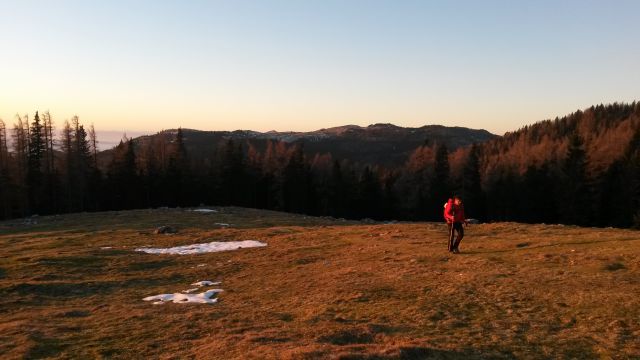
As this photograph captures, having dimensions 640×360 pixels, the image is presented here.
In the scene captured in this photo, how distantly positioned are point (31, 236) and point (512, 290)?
4709cm

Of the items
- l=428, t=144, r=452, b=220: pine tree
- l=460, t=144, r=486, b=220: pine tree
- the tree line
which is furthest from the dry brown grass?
l=428, t=144, r=452, b=220: pine tree

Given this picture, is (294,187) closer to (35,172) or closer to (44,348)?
(35,172)

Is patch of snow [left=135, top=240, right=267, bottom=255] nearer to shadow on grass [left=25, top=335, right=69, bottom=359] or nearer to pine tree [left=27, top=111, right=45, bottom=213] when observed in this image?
shadow on grass [left=25, top=335, right=69, bottom=359]

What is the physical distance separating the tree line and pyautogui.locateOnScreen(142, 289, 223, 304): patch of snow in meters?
68.6

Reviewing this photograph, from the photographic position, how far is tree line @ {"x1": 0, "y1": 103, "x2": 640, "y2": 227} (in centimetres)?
7581

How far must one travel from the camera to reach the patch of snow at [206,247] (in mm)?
32688

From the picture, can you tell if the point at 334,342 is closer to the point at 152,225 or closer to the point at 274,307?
the point at 274,307

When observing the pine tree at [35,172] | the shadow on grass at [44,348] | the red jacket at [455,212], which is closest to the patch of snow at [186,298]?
the shadow on grass at [44,348]

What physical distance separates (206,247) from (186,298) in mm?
14593

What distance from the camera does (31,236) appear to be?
4656 centimetres

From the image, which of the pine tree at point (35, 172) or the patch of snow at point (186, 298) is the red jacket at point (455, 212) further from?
the pine tree at point (35, 172)

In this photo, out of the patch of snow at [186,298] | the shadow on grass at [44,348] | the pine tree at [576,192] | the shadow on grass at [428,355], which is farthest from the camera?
the pine tree at [576,192]

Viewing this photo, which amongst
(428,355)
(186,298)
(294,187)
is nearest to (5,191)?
(294,187)

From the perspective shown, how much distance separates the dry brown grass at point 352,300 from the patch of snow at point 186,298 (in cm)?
62
